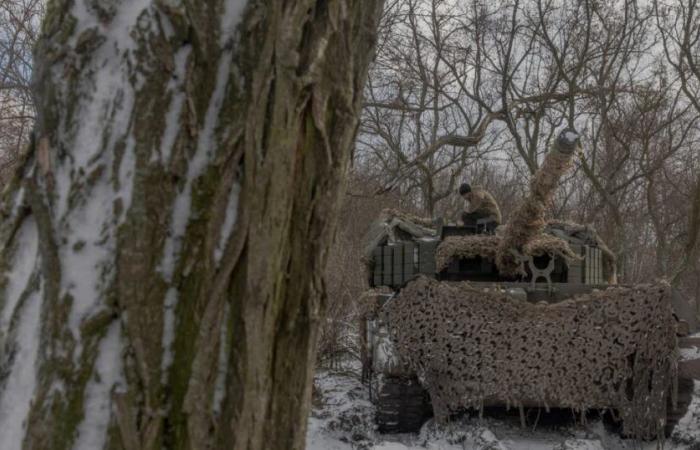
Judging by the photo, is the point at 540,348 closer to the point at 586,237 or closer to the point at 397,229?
the point at 586,237


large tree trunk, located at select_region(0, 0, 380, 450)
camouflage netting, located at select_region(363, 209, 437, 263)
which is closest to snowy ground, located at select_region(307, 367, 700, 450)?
camouflage netting, located at select_region(363, 209, 437, 263)

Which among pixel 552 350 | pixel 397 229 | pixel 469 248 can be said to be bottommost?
pixel 552 350

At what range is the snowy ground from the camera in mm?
5703

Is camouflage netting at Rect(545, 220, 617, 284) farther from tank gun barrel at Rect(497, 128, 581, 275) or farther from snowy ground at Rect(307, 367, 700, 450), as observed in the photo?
snowy ground at Rect(307, 367, 700, 450)

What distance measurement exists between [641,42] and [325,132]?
15313 millimetres

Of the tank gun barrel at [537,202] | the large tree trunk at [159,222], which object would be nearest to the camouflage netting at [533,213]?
the tank gun barrel at [537,202]

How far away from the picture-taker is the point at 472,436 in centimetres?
591

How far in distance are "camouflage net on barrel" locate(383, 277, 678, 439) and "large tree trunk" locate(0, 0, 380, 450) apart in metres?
4.22

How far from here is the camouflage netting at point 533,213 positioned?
5.67m

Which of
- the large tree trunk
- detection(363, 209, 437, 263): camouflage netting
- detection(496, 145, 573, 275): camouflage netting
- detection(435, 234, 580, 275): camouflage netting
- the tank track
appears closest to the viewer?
the large tree trunk

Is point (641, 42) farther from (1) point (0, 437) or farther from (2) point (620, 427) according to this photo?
(1) point (0, 437)

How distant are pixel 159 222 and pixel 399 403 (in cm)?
470

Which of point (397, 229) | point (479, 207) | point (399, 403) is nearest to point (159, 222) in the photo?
point (399, 403)

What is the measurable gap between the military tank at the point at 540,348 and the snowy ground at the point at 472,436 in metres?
0.16
